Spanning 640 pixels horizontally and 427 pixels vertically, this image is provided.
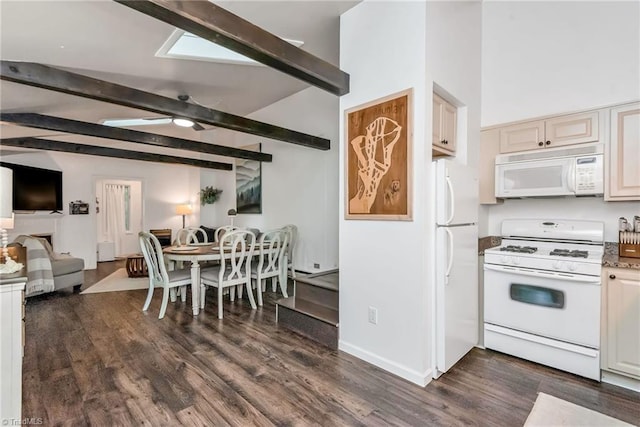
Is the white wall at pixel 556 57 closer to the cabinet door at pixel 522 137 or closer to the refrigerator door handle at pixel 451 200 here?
the cabinet door at pixel 522 137

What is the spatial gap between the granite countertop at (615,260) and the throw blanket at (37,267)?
625 cm

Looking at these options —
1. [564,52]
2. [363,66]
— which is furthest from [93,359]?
[564,52]

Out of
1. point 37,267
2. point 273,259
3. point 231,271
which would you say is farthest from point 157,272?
point 37,267

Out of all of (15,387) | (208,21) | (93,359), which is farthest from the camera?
(93,359)

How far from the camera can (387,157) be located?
2406 millimetres

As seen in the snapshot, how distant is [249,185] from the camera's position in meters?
6.41

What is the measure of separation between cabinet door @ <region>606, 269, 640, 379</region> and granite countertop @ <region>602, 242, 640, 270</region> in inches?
1.4

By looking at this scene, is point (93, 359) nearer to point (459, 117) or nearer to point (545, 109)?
point (459, 117)

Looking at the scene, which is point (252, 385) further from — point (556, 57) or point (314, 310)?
point (556, 57)

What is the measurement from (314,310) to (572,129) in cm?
286

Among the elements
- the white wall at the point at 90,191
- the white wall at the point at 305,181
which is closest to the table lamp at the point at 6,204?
the white wall at the point at 305,181

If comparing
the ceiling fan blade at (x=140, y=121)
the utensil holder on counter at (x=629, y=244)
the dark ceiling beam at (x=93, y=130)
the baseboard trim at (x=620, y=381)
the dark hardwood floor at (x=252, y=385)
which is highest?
the ceiling fan blade at (x=140, y=121)

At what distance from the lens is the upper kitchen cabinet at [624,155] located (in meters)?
2.39

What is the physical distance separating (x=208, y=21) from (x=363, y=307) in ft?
7.46
